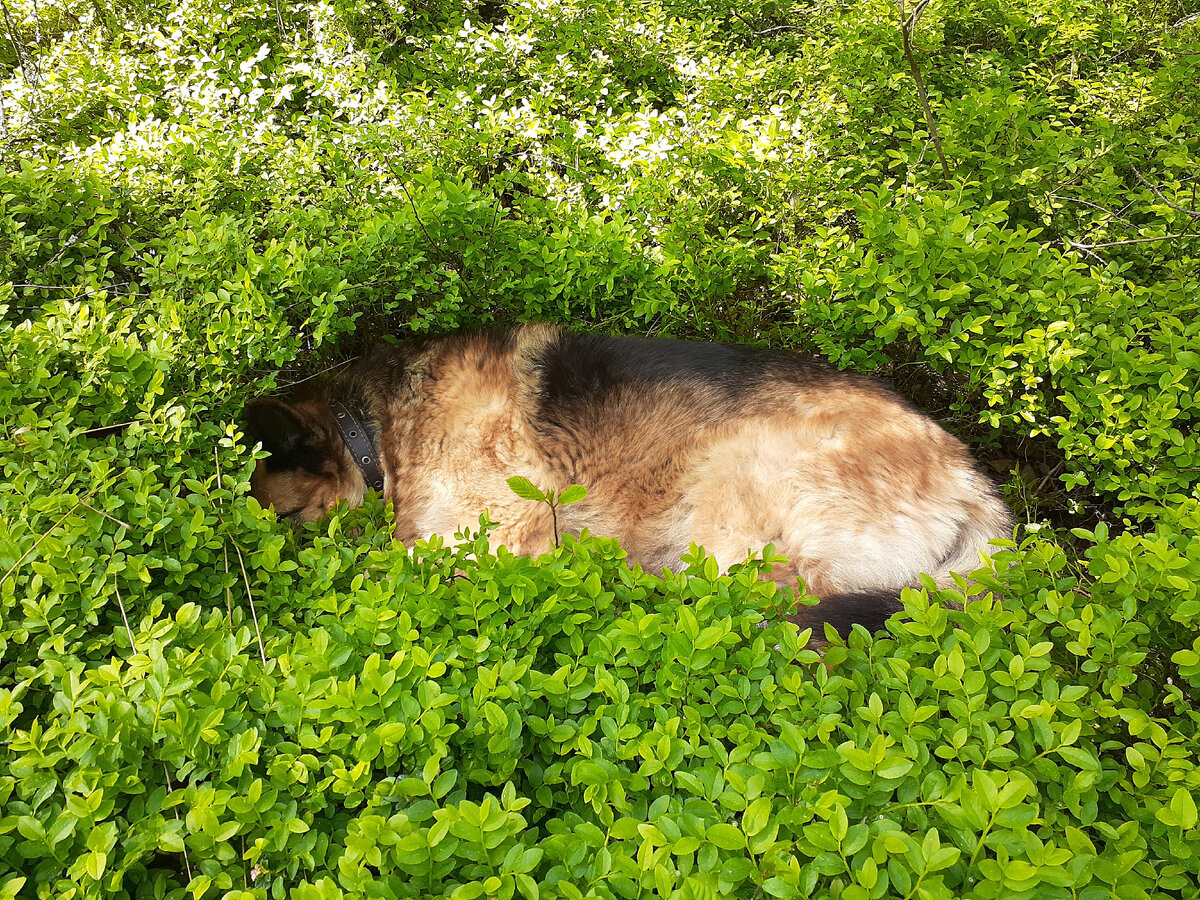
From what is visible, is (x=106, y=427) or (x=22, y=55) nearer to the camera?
(x=106, y=427)

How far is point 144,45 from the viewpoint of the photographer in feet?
15.5

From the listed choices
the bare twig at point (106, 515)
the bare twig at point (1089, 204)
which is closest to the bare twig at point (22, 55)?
the bare twig at point (106, 515)

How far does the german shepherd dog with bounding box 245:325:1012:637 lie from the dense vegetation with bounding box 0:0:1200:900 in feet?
0.87

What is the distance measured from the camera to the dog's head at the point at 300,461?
285 cm

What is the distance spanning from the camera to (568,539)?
1959 millimetres

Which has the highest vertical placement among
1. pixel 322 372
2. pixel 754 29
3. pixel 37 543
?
pixel 754 29

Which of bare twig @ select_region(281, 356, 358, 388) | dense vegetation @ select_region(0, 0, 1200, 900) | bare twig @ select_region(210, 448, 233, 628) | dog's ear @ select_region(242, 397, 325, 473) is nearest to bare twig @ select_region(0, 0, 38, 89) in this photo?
dense vegetation @ select_region(0, 0, 1200, 900)

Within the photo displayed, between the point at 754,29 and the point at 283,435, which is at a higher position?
the point at 754,29

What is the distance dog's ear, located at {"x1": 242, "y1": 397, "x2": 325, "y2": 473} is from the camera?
281 centimetres

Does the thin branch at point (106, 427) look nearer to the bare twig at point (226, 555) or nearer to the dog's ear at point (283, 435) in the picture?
the bare twig at point (226, 555)

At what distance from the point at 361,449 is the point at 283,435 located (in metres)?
0.34

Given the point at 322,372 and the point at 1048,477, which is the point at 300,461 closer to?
the point at 322,372

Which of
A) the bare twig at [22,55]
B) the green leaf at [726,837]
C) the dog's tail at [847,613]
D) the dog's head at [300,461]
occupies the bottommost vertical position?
the dog's head at [300,461]

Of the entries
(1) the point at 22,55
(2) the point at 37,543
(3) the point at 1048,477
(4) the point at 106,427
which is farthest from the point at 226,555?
(1) the point at 22,55
